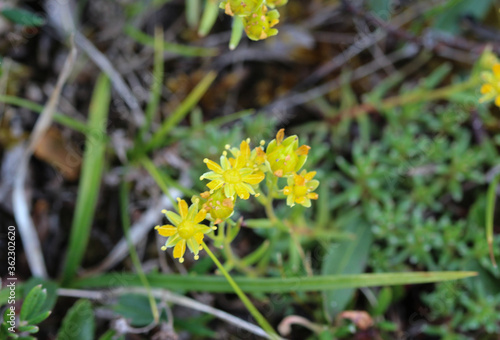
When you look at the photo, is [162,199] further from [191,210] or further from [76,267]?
[191,210]

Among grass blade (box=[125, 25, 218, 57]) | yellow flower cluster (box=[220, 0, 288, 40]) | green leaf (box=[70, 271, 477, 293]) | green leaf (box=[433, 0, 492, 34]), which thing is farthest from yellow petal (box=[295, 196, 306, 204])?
green leaf (box=[433, 0, 492, 34])

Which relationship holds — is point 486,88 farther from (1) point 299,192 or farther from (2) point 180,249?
(2) point 180,249

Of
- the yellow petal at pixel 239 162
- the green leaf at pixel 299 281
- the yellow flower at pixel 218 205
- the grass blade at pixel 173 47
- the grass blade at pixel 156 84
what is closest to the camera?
the yellow flower at pixel 218 205

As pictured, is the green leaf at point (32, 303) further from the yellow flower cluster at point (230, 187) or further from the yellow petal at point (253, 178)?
the yellow petal at point (253, 178)

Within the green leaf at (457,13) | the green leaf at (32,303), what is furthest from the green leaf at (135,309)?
the green leaf at (457,13)

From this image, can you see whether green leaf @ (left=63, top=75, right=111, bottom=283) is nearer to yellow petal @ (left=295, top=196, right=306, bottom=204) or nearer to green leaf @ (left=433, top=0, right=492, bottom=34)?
yellow petal @ (left=295, top=196, right=306, bottom=204)

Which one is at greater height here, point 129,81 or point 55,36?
point 55,36

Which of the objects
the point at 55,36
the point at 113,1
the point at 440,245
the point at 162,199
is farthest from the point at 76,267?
the point at 440,245
